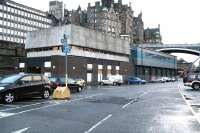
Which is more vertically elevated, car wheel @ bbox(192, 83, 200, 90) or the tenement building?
the tenement building

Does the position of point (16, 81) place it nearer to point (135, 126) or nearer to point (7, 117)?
point (7, 117)

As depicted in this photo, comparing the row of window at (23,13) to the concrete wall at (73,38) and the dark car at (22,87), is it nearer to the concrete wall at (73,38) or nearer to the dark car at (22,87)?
the concrete wall at (73,38)

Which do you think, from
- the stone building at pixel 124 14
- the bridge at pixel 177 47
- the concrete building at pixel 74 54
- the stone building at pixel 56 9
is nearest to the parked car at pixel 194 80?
the concrete building at pixel 74 54

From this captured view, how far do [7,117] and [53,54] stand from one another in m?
47.8

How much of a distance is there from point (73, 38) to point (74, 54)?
8.65 ft

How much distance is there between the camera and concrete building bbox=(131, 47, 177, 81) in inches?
3506

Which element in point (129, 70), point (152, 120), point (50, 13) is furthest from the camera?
point (50, 13)

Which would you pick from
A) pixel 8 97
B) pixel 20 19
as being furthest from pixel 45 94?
pixel 20 19

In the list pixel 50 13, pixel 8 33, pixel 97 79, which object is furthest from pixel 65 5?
pixel 97 79

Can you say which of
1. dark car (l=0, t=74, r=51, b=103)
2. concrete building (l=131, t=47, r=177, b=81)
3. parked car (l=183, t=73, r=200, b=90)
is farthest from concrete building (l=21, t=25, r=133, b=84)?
dark car (l=0, t=74, r=51, b=103)

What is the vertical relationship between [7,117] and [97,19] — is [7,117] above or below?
below

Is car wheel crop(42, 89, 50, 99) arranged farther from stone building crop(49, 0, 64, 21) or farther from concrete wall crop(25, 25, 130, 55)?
stone building crop(49, 0, 64, 21)

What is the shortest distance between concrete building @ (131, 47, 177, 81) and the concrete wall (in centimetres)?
1550

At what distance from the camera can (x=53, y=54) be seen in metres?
60.8
